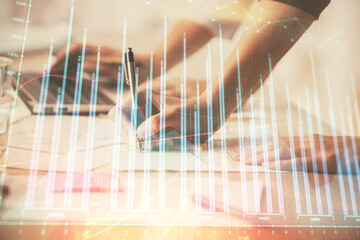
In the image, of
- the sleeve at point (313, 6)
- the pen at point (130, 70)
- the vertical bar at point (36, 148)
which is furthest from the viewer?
the sleeve at point (313, 6)

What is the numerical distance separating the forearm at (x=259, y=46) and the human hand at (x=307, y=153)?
17cm

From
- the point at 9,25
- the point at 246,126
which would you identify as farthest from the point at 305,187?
the point at 9,25

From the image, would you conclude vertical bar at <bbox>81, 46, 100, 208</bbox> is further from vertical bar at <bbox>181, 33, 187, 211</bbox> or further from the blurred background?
vertical bar at <bbox>181, 33, 187, 211</bbox>

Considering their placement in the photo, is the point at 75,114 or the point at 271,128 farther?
the point at 271,128

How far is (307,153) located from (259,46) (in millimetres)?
372

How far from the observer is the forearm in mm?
798

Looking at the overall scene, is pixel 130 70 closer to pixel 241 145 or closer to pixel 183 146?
pixel 183 146

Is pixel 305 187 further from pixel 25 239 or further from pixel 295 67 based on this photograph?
pixel 25 239

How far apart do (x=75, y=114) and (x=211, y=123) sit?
368 mm

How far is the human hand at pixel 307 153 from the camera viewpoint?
78cm

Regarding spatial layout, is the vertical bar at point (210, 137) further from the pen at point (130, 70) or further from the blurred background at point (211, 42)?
the pen at point (130, 70)

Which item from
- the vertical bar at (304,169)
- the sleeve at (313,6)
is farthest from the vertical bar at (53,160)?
the sleeve at (313,6)

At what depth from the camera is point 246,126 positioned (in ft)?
2.54

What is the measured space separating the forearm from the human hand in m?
0.17
